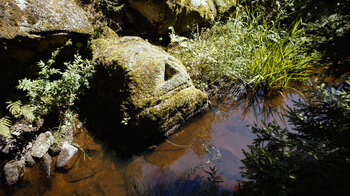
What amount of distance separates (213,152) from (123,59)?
7.11 feet

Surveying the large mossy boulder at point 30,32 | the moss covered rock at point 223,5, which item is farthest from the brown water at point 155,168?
the moss covered rock at point 223,5

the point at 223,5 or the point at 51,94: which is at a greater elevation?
the point at 223,5

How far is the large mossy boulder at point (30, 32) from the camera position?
262cm

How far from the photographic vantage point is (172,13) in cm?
435

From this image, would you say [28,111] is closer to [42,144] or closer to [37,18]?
[42,144]

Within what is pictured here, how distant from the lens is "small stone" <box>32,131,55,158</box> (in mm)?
2783

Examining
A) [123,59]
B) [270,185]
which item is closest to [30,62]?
[123,59]

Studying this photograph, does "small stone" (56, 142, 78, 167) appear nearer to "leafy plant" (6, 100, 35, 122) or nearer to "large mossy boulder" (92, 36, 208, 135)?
"leafy plant" (6, 100, 35, 122)

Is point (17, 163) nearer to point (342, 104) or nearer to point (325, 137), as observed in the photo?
point (325, 137)

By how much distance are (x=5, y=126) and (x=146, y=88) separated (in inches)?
85.0

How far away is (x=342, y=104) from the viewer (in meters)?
1.82

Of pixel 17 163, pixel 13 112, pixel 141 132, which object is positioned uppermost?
pixel 141 132

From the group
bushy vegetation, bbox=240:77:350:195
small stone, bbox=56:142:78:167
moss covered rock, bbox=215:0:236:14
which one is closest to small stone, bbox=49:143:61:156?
small stone, bbox=56:142:78:167

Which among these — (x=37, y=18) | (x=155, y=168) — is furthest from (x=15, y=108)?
(x=155, y=168)
